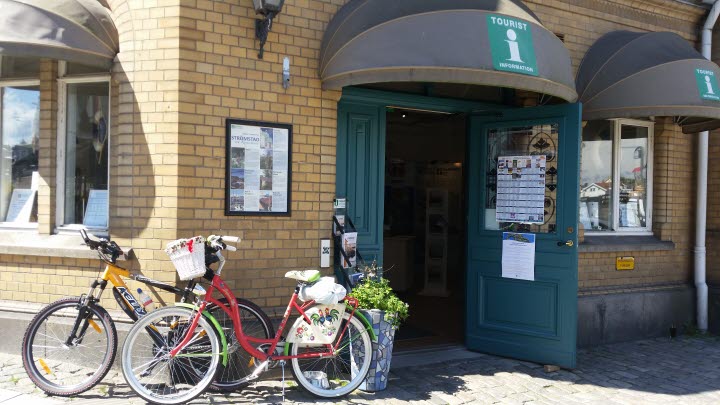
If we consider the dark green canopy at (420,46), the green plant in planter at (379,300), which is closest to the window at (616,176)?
the dark green canopy at (420,46)

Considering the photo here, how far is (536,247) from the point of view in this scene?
639 cm

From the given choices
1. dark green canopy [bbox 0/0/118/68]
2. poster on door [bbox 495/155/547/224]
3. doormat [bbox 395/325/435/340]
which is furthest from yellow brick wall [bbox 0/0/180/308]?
poster on door [bbox 495/155/547/224]

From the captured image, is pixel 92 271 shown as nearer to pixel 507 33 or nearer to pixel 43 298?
pixel 43 298

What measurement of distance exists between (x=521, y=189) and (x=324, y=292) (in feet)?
8.84

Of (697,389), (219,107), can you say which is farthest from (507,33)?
(697,389)

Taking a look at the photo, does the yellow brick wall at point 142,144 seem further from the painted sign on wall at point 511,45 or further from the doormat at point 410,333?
the doormat at point 410,333

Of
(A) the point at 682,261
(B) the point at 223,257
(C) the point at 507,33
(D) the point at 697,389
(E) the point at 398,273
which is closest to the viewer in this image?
(B) the point at 223,257

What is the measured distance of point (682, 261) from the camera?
8.30m

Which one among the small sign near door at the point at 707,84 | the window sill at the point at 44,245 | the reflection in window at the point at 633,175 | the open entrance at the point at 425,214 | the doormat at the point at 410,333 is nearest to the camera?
the window sill at the point at 44,245

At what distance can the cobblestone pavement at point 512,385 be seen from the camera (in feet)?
16.3

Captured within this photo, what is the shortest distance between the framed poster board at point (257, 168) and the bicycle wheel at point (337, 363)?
1.24m

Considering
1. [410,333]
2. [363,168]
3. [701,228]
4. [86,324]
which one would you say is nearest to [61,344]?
[86,324]

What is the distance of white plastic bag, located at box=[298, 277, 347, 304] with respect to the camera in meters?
4.91

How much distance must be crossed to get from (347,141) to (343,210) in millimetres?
707
